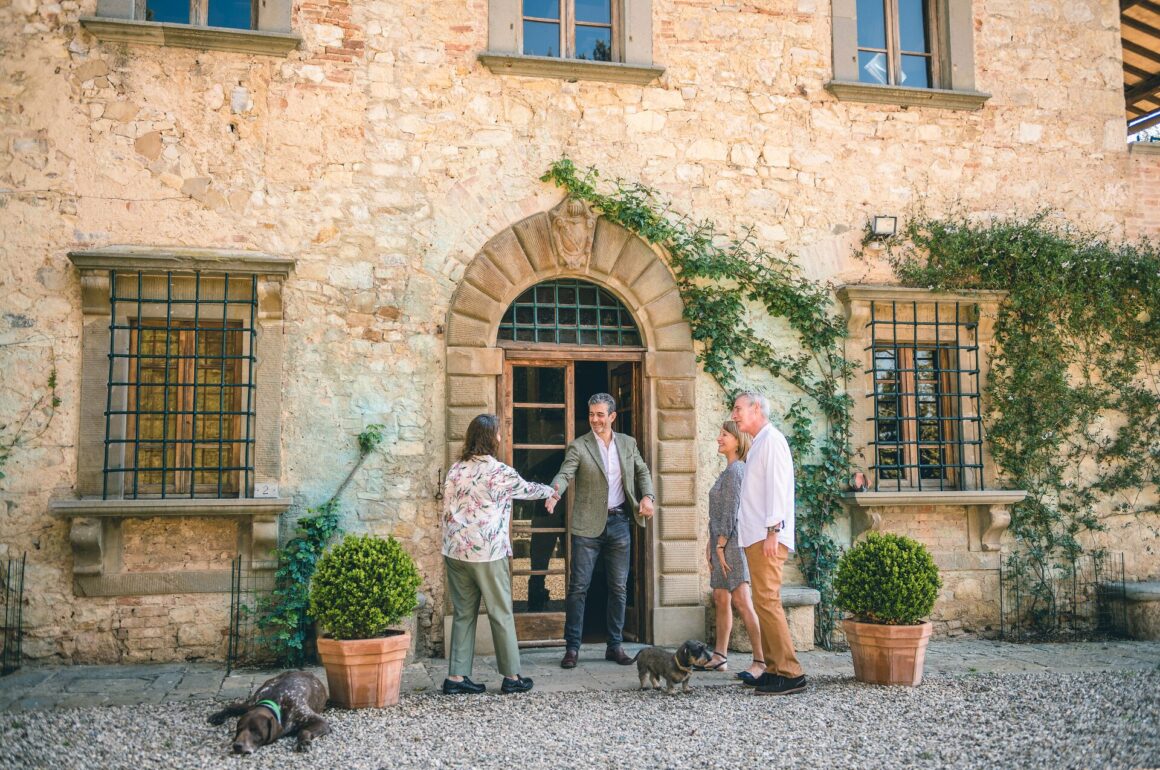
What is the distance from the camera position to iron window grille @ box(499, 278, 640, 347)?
7.27 meters

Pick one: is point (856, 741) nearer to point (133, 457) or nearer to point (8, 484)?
point (133, 457)

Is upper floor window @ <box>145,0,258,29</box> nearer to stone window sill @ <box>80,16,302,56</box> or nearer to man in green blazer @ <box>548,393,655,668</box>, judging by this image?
stone window sill @ <box>80,16,302,56</box>

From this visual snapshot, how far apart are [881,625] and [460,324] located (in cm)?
351

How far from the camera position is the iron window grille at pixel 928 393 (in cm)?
778

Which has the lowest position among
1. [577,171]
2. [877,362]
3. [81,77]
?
[877,362]

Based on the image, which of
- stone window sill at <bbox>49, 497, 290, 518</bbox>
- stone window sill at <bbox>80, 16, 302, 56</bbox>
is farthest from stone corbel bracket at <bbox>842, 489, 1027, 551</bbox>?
stone window sill at <bbox>80, 16, 302, 56</bbox>

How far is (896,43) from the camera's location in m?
8.16

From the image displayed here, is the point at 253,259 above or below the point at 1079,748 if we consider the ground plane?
above

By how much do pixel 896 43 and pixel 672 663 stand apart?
224 inches

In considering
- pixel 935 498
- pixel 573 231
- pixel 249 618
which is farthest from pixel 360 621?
pixel 935 498

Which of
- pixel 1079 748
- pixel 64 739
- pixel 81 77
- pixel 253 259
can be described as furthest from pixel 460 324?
pixel 1079 748

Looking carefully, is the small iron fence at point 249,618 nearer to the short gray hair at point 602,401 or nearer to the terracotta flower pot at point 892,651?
the short gray hair at point 602,401

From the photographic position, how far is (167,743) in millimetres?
4613

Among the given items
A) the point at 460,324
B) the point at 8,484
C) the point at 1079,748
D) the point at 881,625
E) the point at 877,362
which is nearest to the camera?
the point at 1079,748
